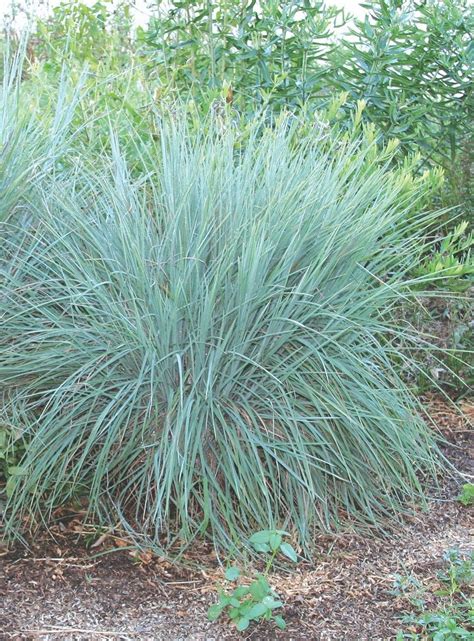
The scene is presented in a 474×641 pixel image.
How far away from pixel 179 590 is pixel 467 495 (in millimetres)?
1241

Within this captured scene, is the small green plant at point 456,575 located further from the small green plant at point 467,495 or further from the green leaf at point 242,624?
the green leaf at point 242,624

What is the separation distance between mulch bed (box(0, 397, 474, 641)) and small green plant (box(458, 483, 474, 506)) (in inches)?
8.2

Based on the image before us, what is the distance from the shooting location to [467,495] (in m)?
3.33

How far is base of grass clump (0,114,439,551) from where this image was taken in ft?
9.35

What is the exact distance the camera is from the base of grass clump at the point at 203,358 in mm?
2850

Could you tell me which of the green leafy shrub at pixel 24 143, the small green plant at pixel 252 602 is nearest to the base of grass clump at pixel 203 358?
the green leafy shrub at pixel 24 143

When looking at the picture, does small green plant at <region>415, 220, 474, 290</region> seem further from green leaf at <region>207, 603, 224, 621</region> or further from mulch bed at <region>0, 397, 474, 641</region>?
green leaf at <region>207, 603, 224, 621</region>

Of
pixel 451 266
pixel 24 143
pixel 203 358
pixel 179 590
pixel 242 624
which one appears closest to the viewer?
pixel 242 624

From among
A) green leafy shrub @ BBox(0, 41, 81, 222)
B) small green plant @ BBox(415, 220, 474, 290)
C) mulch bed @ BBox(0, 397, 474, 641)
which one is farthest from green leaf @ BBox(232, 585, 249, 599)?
green leafy shrub @ BBox(0, 41, 81, 222)

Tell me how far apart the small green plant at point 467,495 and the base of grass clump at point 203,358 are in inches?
9.9

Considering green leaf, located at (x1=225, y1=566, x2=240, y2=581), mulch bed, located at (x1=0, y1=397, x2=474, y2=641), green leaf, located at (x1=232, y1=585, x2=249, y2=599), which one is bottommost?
mulch bed, located at (x1=0, y1=397, x2=474, y2=641)

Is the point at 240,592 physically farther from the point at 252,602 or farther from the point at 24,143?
the point at 24,143

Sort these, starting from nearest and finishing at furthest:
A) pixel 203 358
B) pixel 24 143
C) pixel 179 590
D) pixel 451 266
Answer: pixel 179 590, pixel 203 358, pixel 24 143, pixel 451 266

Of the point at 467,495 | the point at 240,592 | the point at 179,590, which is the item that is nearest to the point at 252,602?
the point at 240,592
